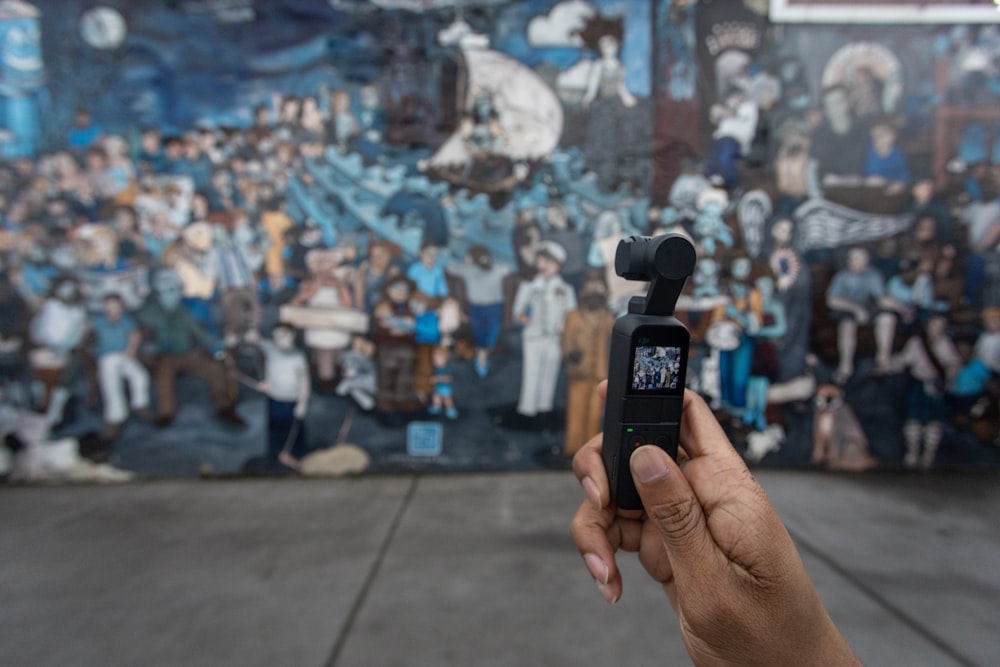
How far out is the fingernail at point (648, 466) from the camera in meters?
0.98

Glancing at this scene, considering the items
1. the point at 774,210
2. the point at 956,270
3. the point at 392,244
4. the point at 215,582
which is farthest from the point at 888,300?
the point at 215,582

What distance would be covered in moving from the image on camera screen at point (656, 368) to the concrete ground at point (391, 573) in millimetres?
1605

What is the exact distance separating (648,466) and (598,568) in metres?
0.30

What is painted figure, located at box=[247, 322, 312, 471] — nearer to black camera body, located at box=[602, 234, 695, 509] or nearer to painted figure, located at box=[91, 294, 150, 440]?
painted figure, located at box=[91, 294, 150, 440]

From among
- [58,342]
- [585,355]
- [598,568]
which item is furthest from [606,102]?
[58,342]

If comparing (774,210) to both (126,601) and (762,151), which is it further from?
(126,601)

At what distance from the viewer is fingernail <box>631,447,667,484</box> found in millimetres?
982

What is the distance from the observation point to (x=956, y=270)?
4230mm

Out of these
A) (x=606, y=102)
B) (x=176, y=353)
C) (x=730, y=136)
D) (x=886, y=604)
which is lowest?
(x=886, y=604)

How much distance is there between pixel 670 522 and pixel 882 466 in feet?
14.7

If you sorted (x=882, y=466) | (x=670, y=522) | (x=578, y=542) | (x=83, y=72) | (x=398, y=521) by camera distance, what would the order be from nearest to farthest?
(x=670, y=522) < (x=578, y=542) < (x=398, y=521) < (x=83, y=72) < (x=882, y=466)

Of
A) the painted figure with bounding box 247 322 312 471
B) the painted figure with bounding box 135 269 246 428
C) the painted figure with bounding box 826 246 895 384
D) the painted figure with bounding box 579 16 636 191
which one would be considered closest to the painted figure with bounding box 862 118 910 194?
the painted figure with bounding box 826 246 895 384

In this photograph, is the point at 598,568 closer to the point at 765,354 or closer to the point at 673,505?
the point at 673,505

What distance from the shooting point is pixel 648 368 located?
1049mm
